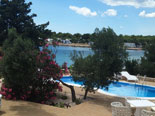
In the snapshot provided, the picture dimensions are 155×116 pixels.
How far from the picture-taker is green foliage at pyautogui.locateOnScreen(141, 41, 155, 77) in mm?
14500

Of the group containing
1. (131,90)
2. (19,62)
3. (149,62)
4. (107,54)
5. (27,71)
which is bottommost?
(131,90)

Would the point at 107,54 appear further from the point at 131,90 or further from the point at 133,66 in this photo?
the point at 133,66

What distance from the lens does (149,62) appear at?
15031 mm

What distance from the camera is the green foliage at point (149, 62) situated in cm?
1450

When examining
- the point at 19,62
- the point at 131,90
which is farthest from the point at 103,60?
the point at 131,90

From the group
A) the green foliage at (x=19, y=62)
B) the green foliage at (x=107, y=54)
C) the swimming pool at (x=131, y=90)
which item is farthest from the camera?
the swimming pool at (x=131, y=90)

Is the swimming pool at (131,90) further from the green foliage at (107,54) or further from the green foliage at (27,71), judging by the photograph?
the green foliage at (27,71)

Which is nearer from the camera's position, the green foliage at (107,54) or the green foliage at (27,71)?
the green foliage at (27,71)

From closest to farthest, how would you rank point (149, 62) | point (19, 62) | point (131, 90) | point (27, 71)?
point (19, 62), point (27, 71), point (131, 90), point (149, 62)

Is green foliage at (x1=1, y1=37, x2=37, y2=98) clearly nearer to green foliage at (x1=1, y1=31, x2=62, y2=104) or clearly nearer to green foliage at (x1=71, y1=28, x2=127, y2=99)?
green foliage at (x1=1, y1=31, x2=62, y2=104)

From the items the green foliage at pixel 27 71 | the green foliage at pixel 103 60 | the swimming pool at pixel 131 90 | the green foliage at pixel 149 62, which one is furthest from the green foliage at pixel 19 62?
the green foliage at pixel 149 62

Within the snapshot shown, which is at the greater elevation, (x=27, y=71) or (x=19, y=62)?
(x=19, y=62)

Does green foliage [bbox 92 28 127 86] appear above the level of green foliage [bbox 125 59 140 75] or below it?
above

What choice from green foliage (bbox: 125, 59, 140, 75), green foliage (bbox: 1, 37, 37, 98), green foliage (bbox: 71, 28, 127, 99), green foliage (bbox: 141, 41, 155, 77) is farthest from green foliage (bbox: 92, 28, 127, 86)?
green foliage (bbox: 125, 59, 140, 75)
